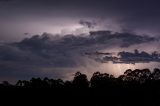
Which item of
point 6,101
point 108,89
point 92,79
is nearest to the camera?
point 6,101

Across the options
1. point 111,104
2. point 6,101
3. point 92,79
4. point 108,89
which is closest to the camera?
point 6,101

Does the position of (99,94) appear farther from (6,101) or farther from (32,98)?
(6,101)

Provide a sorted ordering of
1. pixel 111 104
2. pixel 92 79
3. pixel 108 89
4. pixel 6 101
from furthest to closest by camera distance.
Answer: pixel 92 79 < pixel 108 89 < pixel 111 104 < pixel 6 101

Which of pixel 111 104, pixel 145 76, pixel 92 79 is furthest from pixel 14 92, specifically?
pixel 145 76

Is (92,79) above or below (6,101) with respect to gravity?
above

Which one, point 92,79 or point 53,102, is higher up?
point 92,79

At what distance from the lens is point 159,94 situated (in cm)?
6425

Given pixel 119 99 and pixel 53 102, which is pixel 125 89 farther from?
pixel 53 102

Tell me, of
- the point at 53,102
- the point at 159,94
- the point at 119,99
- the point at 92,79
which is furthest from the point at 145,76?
the point at 53,102

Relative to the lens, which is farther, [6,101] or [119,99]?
[119,99]

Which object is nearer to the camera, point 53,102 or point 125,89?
point 53,102

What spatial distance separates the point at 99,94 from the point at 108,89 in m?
4.03

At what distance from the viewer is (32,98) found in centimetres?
5531

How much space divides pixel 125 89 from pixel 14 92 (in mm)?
20212
